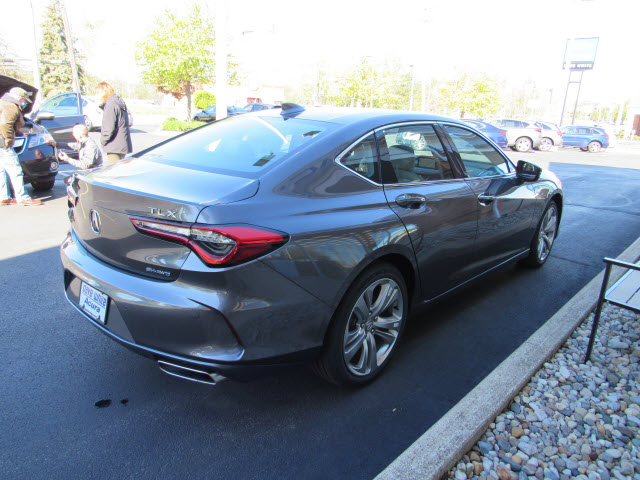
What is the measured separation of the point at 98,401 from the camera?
2637 millimetres

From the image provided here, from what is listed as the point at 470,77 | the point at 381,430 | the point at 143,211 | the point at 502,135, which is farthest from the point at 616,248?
the point at 470,77

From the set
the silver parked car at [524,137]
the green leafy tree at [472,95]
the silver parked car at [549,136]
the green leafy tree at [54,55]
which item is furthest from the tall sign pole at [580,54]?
the green leafy tree at [54,55]

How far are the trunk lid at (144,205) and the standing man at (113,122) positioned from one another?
15.5ft

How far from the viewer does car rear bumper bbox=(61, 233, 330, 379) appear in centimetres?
207

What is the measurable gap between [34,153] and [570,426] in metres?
8.16

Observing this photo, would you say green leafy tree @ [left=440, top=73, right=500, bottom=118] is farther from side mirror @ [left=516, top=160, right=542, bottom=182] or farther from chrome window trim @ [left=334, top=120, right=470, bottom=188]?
chrome window trim @ [left=334, top=120, right=470, bottom=188]

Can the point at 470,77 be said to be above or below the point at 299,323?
above

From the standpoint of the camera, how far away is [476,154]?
392 centimetres

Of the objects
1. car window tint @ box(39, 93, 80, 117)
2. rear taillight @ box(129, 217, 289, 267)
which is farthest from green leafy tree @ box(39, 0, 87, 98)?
rear taillight @ box(129, 217, 289, 267)

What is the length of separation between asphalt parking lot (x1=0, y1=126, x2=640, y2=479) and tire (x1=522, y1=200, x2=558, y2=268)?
0.70m

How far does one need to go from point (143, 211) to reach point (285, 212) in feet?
2.21

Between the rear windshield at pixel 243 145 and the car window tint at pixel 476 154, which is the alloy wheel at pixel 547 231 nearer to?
the car window tint at pixel 476 154

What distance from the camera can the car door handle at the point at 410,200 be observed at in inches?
111

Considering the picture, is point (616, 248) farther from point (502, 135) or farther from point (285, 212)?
point (502, 135)
